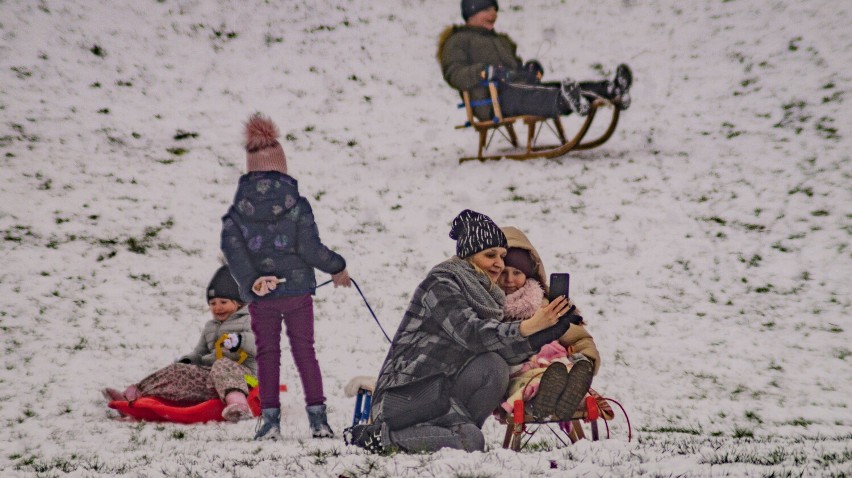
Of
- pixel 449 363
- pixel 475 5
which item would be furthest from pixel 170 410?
pixel 475 5

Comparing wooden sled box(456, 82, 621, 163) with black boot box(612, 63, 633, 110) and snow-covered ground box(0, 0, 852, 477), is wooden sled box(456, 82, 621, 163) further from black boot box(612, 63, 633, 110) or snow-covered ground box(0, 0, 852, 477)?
snow-covered ground box(0, 0, 852, 477)

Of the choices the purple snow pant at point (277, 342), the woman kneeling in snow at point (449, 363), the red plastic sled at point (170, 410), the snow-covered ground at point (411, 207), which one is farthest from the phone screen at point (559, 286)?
the red plastic sled at point (170, 410)

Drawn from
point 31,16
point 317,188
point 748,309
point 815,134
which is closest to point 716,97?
point 815,134

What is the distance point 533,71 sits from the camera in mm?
9617

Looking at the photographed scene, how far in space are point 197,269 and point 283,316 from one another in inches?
148

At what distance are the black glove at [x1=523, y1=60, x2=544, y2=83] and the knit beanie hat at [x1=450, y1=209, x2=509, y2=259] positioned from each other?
581cm

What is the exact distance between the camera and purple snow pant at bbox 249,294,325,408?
452 cm

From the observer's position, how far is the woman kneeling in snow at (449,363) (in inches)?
150

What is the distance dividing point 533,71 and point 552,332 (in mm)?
6580

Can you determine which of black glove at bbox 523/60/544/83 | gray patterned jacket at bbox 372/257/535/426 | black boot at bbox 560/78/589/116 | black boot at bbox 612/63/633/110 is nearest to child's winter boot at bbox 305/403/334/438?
gray patterned jacket at bbox 372/257/535/426

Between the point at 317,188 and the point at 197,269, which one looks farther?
the point at 317,188

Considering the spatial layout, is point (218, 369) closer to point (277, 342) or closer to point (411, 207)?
point (277, 342)

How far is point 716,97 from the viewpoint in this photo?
11.4 metres

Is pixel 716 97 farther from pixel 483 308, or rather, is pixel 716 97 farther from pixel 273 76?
pixel 483 308
